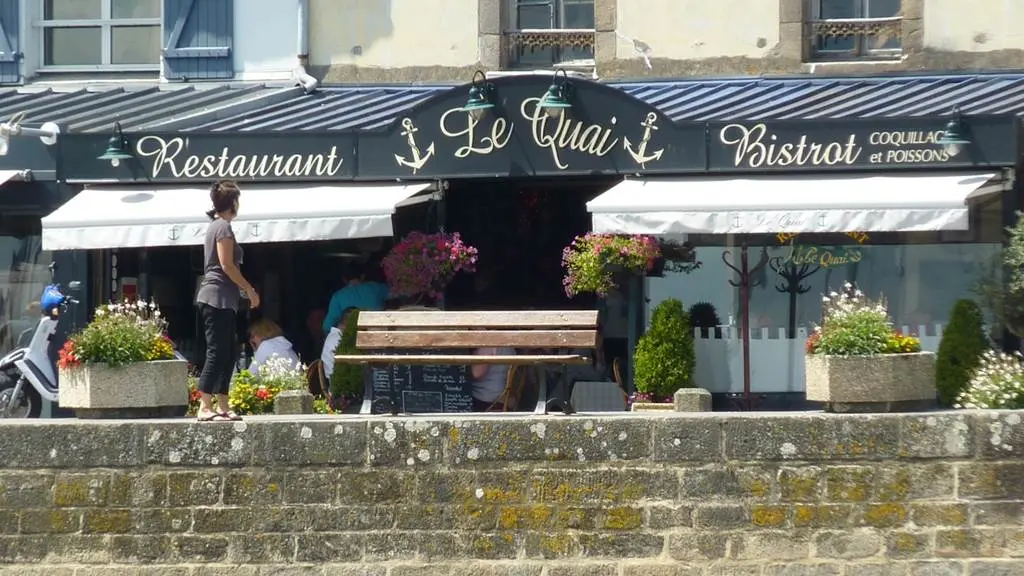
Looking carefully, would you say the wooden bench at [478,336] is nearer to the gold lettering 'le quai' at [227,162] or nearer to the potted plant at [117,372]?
the potted plant at [117,372]

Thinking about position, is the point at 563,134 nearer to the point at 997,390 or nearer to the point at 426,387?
the point at 426,387

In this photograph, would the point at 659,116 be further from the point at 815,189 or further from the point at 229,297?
the point at 229,297

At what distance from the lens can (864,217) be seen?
42.4 ft

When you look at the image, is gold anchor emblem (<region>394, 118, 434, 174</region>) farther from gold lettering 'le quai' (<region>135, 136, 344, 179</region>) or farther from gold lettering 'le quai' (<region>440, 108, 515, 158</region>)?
gold lettering 'le quai' (<region>135, 136, 344, 179</region>)

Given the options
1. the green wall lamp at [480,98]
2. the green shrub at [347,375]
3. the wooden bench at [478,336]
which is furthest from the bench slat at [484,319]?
the green wall lamp at [480,98]

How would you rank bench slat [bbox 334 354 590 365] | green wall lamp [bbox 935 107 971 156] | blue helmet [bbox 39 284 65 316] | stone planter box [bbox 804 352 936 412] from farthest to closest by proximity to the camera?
1. blue helmet [bbox 39 284 65 316]
2. green wall lamp [bbox 935 107 971 156]
3. bench slat [bbox 334 354 590 365]
4. stone planter box [bbox 804 352 936 412]

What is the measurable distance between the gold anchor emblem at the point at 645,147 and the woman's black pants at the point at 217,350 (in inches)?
182

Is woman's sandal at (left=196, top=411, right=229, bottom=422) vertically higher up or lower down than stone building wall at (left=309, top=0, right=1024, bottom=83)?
lower down

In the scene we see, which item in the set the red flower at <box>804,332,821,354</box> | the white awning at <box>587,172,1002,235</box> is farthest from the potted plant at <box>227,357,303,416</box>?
the red flower at <box>804,332,821,354</box>

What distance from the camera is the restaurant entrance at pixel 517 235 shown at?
15.7 meters

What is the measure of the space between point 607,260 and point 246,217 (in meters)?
2.76

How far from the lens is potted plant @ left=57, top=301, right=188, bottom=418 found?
9.84 meters

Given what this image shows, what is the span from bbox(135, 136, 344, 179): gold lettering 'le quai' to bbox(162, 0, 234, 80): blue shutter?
1904 mm

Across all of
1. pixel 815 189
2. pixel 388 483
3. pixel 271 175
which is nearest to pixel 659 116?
pixel 815 189
